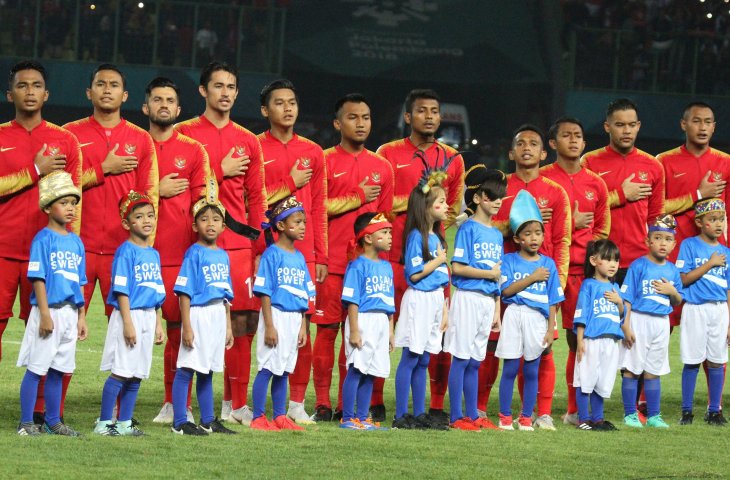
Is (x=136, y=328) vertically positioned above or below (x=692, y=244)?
below

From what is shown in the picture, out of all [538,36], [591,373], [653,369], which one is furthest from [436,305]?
[538,36]

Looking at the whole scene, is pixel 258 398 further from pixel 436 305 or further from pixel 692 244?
pixel 692 244

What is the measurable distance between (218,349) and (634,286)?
3218mm

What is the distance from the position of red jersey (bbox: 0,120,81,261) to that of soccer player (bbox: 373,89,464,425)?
8.02 ft

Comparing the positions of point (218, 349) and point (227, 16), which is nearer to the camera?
point (218, 349)

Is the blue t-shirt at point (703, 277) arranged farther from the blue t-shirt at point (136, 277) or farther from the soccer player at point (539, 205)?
the blue t-shirt at point (136, 277)

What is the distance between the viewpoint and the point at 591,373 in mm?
8984

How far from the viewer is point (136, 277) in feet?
25.3

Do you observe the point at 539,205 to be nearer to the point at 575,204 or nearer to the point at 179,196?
the point at 575,204

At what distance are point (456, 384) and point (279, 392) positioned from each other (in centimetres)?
119

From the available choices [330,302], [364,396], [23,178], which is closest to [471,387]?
[364,396]

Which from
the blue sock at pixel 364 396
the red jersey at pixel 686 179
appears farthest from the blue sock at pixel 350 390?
the red jersey at pixel 686 179

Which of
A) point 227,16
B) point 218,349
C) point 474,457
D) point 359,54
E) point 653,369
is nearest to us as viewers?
point 474,457

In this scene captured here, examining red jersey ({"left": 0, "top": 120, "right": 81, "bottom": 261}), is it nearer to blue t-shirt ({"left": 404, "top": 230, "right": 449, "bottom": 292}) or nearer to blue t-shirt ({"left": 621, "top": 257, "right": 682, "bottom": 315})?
blue t-shirt ({"left": 404, "top": 230, "right": 449, "bottom": 292})
